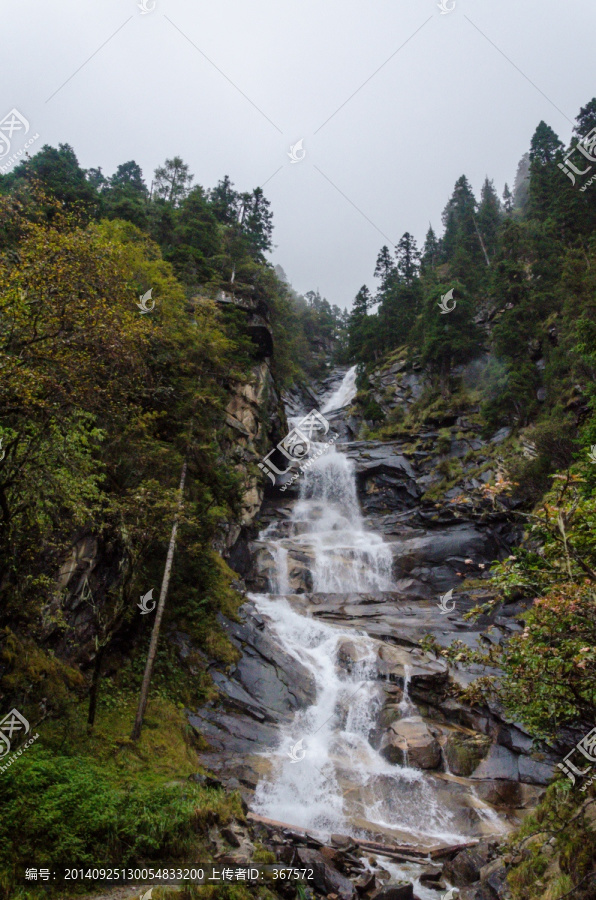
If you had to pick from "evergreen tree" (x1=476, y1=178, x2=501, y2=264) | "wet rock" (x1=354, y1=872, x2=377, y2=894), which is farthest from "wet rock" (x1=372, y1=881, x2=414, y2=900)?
"evergreen tree" (x1=476, y1=178, x2=501, y2=264)

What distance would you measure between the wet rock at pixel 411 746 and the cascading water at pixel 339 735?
268 millimetres

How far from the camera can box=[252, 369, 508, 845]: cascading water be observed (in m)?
12.0

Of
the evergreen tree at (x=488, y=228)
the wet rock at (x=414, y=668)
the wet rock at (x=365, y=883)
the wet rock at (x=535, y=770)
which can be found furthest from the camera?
the evergreen tree at (x=488, y=228)

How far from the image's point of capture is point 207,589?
1806 centimetres

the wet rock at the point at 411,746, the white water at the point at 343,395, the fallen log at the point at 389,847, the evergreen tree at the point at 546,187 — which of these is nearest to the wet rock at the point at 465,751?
the wet rock at the point at 411,746

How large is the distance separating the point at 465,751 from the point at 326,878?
779 centimetres

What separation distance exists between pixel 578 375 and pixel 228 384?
62.6ft

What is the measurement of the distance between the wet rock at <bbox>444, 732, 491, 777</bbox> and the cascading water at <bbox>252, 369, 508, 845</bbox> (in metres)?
1.17

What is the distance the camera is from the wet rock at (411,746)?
47.2 ft

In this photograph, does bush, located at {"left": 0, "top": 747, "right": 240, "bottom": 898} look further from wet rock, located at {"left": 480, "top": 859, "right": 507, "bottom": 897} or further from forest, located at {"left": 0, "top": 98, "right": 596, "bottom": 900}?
wet rock, located at {"left": 480, "top": 859, "right": 507, "bottom": 897}

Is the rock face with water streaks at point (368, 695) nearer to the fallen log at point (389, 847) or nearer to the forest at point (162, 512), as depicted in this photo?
the fallen log at point (389, 847)

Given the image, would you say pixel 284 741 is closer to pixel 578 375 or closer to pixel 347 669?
pixel 347 669

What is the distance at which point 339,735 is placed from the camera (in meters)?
15.7

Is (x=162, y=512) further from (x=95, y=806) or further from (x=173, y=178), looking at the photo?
(x=173, y=178)
